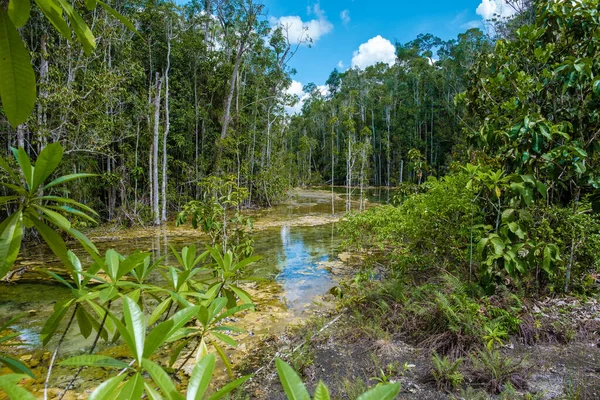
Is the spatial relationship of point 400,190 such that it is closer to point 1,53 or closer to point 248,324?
point 248,324

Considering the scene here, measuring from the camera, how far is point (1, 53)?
21.6 inches

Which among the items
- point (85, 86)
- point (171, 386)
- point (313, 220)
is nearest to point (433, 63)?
point (313, 220)

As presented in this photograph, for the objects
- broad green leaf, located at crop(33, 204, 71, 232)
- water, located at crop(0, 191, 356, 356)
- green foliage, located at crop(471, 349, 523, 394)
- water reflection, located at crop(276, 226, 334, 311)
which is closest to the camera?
broad green leaf, located at crop(33, 204, 71, 232)

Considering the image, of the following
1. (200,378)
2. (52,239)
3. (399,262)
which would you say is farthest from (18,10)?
(399,262)

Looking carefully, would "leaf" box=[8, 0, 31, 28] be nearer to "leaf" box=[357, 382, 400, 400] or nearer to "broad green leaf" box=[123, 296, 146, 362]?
"broad green leaf" box=[123, 296, 146, 362]

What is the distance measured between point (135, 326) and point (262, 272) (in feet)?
16.5

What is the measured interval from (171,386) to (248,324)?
10.4 feet

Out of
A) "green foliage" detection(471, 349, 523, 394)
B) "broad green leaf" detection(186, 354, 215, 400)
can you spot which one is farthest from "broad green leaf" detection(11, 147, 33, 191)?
"green foliage" detection(471, 349, 523, 394)

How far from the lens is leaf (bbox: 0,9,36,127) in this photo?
1.80 feet

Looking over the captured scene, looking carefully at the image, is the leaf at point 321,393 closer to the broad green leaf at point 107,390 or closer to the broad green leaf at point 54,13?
the broad green leaf at point 107,390

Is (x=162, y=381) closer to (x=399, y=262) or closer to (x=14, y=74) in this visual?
(x=14, y=74)

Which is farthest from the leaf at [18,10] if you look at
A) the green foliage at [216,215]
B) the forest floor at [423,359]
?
the green foliage at [216,215]

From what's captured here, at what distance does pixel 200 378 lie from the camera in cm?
56

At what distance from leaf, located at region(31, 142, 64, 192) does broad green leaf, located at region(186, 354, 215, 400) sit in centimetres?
57
